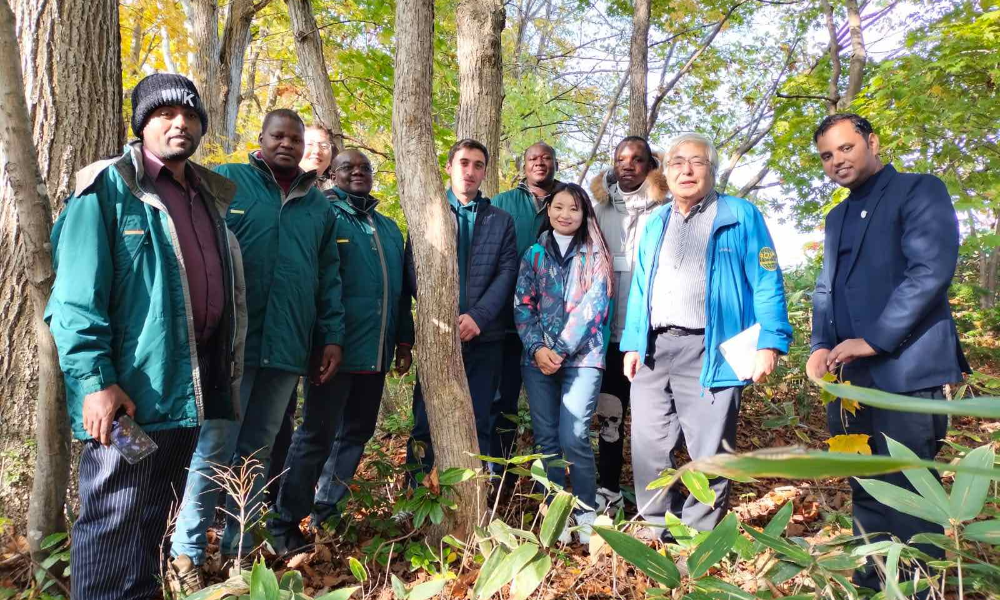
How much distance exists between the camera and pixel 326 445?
124 inches

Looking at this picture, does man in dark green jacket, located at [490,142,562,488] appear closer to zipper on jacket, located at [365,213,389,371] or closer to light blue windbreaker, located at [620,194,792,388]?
zipper on jacket, located at [365,213,389,371]

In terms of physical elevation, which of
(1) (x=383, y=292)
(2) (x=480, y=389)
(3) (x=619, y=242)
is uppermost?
(3) (x=619, y=242)

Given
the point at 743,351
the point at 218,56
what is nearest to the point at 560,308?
the point at 743,351

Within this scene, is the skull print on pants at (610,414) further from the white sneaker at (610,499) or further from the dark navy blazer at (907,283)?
the dark navy blazer at (907,283)

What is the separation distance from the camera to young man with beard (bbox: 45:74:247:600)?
2.09 m

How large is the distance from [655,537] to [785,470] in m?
2.81

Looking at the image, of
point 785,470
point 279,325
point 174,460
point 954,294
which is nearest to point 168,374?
point 174,460

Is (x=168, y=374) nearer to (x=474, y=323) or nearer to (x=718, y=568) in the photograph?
(x=474, y=323)

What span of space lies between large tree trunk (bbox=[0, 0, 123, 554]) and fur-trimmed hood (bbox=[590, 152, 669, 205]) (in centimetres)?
275

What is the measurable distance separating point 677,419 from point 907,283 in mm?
1227

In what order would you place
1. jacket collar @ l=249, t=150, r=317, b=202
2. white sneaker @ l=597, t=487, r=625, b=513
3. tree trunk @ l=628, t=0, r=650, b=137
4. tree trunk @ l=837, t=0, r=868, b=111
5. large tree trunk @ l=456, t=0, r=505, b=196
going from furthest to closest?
tree trunk @ l=628, t=0, r=650, b=137
tree trunk @ l=837, t=0, r=868, b=111
large tree trunk @ l=456, t=0, r=505, b=196
white sneaker @ l=597, t=487, r=625, b=513
jacket collar @ l=249, t=150, r=317, b=202

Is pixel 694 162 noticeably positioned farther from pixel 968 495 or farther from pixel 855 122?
pixel 968 495

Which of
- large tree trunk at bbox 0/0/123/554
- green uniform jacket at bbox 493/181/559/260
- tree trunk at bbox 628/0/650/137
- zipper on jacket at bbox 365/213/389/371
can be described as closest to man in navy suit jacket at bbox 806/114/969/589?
green uniform jacket at bbox 493/181/559/260

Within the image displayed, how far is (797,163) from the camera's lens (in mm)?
9141
